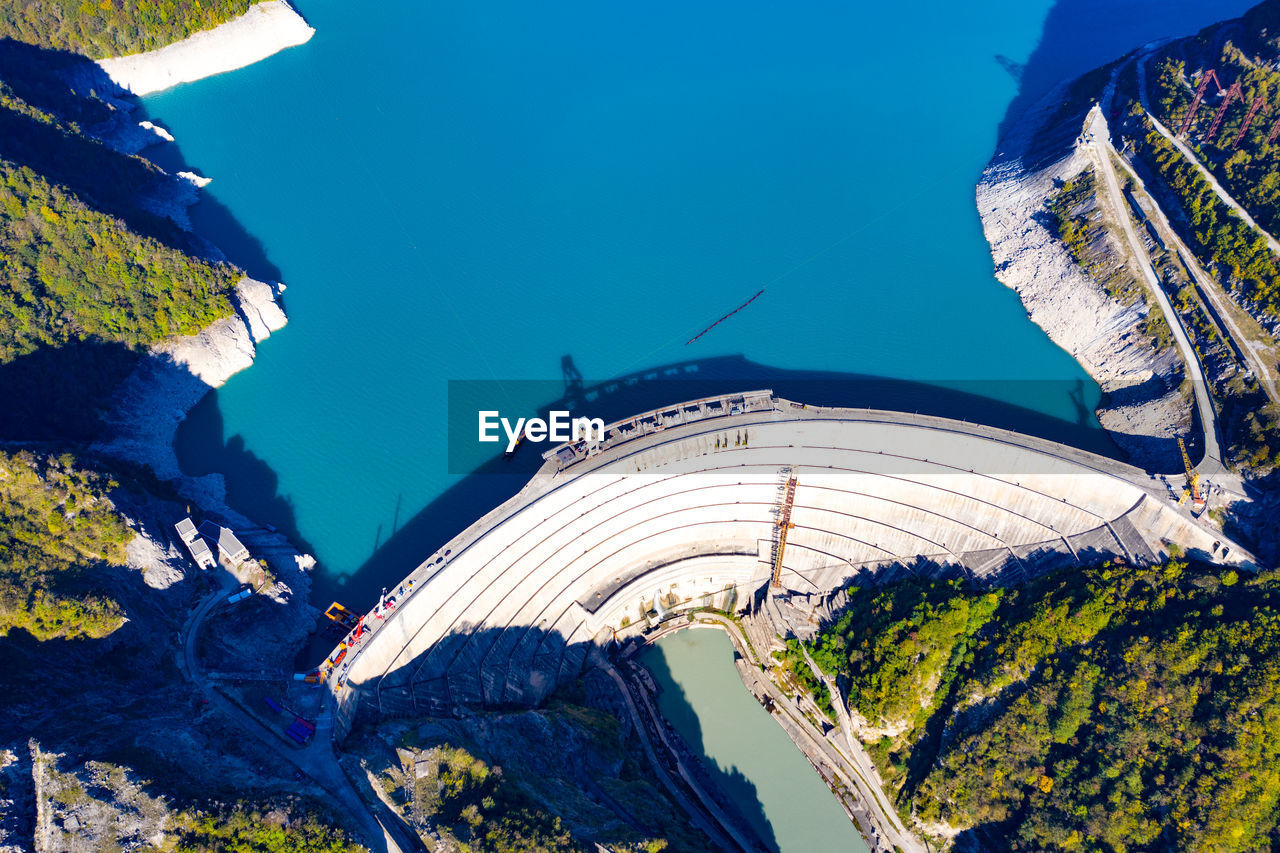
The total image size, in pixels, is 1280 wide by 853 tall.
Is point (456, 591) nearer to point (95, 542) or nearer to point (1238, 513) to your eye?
point (95, 542)

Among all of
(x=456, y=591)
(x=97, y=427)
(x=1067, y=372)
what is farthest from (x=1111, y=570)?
(x=97, y=427)

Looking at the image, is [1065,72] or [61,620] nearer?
[61,620]

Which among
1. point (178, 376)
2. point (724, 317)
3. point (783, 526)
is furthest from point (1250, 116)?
point (178, 376)

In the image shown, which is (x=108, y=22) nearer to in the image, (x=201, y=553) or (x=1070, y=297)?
(x=201, y=553)

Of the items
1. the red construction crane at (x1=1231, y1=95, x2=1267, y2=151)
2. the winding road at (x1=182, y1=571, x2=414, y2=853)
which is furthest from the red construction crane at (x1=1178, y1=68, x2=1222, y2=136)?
the winding road at (x1=182, y1=571, x2=414, y2=853)

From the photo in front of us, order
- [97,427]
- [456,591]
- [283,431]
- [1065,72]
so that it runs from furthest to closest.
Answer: [1065,72] → [283,431] → [97,427] → [456,591]

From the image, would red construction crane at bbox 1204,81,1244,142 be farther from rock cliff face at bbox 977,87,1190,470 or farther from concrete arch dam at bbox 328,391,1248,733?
concrete arch dam at bbox 328,391,1248,733
